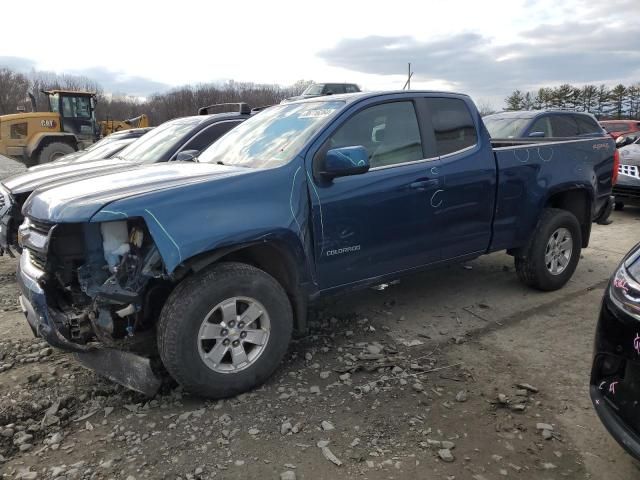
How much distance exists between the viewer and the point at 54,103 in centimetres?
1909

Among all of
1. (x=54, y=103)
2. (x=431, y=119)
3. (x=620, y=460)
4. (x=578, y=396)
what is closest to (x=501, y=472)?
(x=620, y=460)

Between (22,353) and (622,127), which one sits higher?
(622,127)

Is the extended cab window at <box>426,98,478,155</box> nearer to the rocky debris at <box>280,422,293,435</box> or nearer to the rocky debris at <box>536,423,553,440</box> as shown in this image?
the rocky debris at <box>536,423,553,440</box>

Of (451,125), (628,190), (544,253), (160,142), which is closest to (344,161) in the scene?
(451,125)

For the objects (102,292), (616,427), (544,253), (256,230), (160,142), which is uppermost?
(160,142)

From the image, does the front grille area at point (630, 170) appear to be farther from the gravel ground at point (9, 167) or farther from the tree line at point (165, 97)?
the tree line at point (165, 97)

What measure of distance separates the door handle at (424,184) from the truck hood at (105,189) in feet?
4.43

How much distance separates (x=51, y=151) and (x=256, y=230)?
650 inches

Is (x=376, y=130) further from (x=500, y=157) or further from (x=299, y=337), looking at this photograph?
(x=299, y=337)

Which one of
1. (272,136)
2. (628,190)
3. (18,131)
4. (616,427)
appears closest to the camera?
(616,427)

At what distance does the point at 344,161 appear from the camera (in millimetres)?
3484

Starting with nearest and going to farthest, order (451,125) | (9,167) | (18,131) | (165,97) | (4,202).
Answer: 1. (451,125)
2. (4,202)
3. (18,131)
4. (9,167)
5. (165,97)

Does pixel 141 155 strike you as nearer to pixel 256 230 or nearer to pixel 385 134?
pixel 385 134

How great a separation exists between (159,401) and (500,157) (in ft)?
11.6
